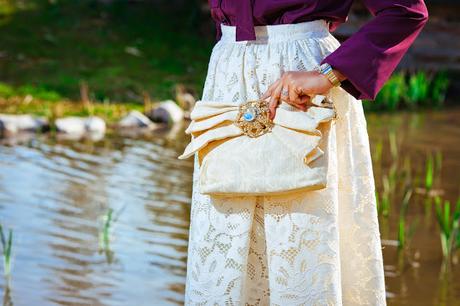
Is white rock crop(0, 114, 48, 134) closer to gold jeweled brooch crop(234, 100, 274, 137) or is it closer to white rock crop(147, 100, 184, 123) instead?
white rock crop(147, 100, 184, 123)

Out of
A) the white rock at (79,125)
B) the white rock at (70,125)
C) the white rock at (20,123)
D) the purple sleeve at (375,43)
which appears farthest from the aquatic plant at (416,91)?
the purple sleeve at (375,43)

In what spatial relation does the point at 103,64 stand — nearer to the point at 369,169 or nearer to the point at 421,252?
the point at 421,252

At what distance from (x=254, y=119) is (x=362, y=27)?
1.00 ft

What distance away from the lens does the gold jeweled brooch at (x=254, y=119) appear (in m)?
2.35

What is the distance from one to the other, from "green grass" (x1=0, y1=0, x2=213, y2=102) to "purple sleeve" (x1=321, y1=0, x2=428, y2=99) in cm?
694

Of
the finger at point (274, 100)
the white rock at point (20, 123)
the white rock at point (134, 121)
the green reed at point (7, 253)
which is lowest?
the green reed at point (7, 253)

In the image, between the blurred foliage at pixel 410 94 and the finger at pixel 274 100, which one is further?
the blurred foliage at pixel 410 94

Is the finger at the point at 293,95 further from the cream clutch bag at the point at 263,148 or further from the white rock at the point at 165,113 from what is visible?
the white rock at the point at 165,113

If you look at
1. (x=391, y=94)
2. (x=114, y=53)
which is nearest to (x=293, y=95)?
(x=391, y=94)

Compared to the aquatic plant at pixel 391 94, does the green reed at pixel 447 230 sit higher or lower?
lower

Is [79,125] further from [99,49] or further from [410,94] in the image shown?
[410,94]

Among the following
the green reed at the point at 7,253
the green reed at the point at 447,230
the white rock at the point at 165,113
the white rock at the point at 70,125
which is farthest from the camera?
the white rock at the point at 165,113

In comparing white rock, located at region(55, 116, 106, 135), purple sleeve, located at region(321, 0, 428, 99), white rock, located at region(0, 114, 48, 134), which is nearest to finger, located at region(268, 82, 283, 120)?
purple sleeve, located at region(321, 0, 428, 99)

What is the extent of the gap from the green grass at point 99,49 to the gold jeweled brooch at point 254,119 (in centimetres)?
684
